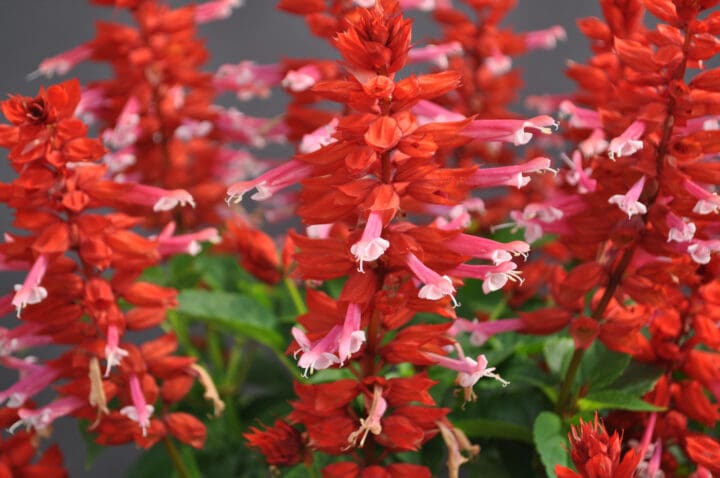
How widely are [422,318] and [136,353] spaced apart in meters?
0.30

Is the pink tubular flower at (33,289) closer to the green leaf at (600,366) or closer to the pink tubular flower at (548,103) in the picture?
the green leaf at (600,366)

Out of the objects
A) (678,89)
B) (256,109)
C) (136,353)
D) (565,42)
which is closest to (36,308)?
(136,353)

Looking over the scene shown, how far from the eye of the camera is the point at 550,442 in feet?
2.48

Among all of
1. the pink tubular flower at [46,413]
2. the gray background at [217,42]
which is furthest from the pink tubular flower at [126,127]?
the gray background at [217,42]

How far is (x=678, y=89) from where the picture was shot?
0.68m

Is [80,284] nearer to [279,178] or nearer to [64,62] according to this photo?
[279,178]

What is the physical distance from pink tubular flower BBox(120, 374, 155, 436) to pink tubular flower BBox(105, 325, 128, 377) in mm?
28

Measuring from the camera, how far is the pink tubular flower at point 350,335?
0.59m

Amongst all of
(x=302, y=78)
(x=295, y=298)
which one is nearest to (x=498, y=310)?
(x=295, y=298)

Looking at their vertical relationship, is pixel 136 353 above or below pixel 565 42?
above

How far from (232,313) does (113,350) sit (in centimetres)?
21

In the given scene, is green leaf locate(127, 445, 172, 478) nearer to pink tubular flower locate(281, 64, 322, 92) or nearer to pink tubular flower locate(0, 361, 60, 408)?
pink tubular flower locate(0, 361, 60, 408)

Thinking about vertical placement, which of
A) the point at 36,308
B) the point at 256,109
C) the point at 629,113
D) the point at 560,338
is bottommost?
the point at 256,109

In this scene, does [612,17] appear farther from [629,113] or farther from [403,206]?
[403,206]
